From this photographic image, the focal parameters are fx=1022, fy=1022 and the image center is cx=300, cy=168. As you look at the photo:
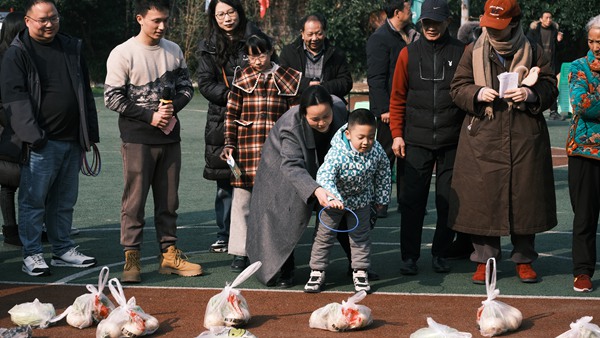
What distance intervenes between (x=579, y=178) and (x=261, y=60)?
2.60 meters

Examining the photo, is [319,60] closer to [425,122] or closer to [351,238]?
[425,122]

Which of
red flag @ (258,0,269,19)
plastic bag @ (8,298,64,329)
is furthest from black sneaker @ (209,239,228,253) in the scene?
red flag @ (258,0,269,19)

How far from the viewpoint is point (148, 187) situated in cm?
813

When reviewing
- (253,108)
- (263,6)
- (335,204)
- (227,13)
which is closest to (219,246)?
(253,108)

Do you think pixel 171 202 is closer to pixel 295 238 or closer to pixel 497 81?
pixel 295 238

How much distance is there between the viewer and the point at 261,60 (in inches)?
317

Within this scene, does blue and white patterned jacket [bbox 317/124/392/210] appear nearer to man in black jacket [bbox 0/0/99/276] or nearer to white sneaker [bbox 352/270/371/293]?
white sneaker [bbox 352/270/371/293]

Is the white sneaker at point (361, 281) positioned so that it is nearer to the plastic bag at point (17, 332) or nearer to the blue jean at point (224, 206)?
the blue jean at point (224, 206)

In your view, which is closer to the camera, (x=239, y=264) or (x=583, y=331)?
(x=583, y=331)

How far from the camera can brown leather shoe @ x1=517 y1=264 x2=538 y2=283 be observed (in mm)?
7898

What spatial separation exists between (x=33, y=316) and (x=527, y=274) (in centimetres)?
372

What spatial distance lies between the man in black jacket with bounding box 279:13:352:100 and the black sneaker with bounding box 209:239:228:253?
1697 millimetres

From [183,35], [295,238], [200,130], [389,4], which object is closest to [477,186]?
[295,238]

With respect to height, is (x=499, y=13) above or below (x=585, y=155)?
above
